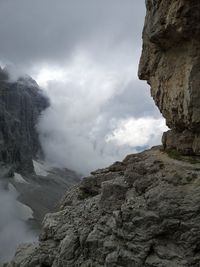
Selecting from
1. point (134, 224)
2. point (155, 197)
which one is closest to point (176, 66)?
point (155, 197)

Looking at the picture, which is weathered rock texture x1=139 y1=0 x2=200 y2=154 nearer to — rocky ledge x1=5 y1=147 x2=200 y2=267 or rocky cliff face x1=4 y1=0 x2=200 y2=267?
rocky cliff face x1=4 y1=0 x2=200 y2=267

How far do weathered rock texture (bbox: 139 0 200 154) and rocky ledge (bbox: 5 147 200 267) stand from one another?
2066 millimetres

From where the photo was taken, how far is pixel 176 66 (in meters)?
30.2

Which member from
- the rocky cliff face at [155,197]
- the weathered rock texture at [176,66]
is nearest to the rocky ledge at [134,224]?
the rocky cliff face at [155,197]

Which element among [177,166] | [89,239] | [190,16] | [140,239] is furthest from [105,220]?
[190,16]

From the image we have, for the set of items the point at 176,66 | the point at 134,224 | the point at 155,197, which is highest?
the point at 176,66

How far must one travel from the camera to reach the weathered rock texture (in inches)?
1091

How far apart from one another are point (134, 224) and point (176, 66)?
11.5 metres

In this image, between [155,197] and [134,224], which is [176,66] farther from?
[134,224]

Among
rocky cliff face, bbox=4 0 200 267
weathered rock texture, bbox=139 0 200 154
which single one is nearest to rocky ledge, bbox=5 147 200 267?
rocky cliff face, bbox=4 0 200 267

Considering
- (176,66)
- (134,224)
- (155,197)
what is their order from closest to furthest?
(155,197)
(134,224)
(176,66)

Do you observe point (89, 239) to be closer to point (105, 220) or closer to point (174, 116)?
point (105, 220)

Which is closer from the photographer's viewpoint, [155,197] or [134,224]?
[155,197]

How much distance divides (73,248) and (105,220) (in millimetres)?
2962
